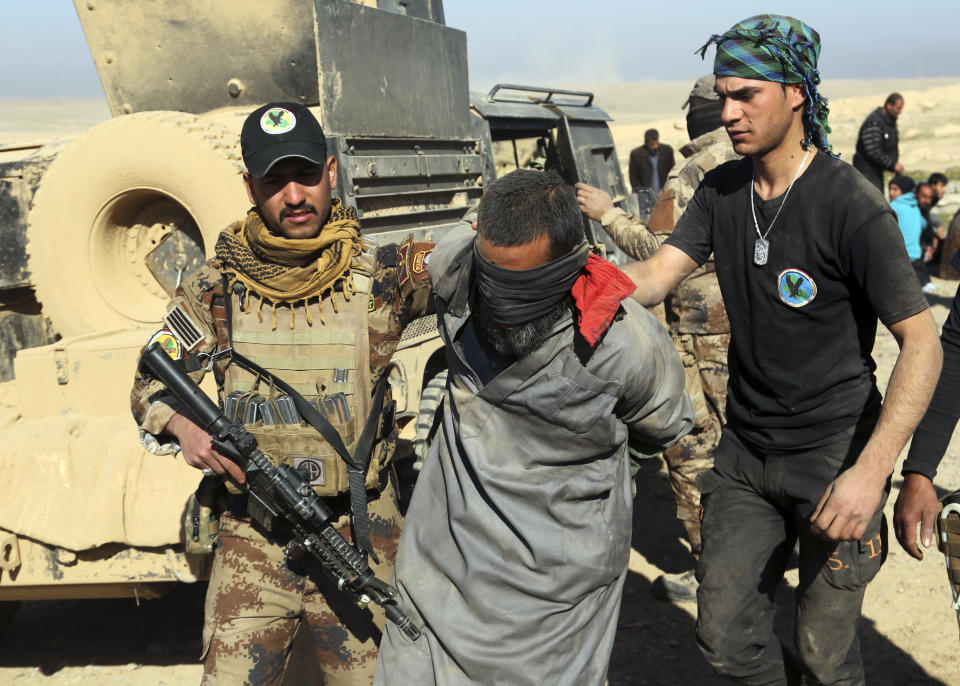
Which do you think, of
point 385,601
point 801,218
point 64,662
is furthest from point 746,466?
point 64,662

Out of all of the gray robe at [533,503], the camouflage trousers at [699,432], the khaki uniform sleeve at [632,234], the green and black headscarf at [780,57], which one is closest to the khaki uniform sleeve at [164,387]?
the gray robe at [533,503]

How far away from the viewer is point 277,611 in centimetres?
247

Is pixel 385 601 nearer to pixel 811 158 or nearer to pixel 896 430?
pixel 896 430

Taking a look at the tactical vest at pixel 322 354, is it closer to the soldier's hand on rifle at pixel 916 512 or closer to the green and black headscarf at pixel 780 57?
the green and black headscarf at pixel 780 57

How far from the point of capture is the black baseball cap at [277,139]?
7.84 ft

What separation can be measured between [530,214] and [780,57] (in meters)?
0.99

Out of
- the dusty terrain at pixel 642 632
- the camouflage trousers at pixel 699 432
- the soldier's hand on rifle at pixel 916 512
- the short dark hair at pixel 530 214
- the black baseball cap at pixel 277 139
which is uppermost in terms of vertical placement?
the black baseball cap at pixel 277 139

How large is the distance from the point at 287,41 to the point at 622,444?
12.8 feet

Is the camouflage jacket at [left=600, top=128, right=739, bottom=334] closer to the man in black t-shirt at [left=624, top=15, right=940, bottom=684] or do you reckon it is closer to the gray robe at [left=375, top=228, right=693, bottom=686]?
the man in black t-shirt at [left=624, top=15, right=940, bottom=684]

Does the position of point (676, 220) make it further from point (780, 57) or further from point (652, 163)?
point (652, 163)

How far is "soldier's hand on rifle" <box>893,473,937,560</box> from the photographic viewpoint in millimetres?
2256

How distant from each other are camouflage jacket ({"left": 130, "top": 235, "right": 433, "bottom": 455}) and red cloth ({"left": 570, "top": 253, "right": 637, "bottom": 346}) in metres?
0.70

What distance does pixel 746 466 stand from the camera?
8.62 ft

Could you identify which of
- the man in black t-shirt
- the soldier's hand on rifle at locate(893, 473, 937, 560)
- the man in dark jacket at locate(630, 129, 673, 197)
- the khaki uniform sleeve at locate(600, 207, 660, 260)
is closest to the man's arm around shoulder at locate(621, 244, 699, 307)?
the man in black t-shirt
